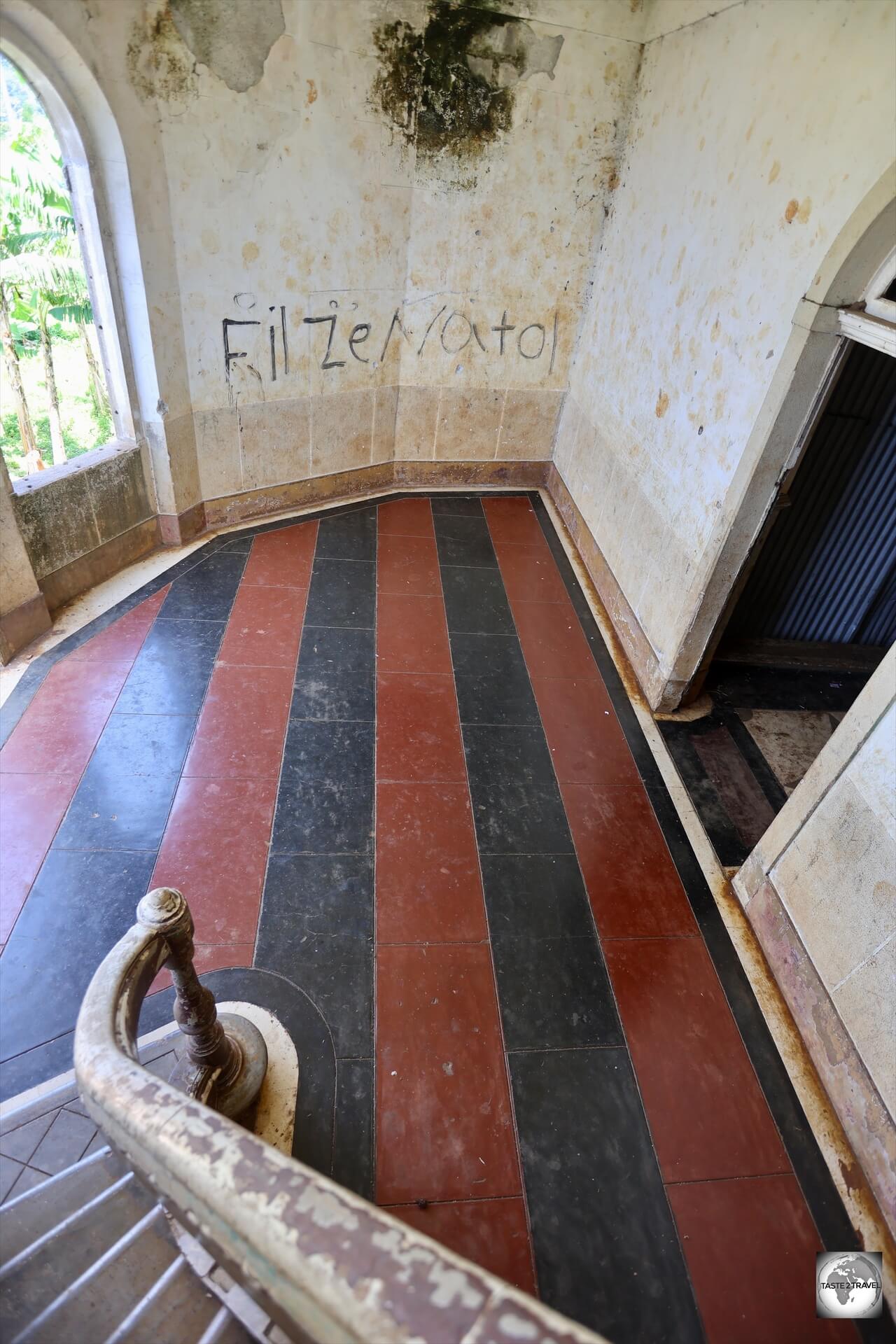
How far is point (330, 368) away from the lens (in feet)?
18.5

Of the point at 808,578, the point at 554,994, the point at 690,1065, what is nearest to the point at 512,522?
the point at 808,578

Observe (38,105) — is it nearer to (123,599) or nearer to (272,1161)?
(123,599)

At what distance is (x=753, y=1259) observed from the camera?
7.47 feet

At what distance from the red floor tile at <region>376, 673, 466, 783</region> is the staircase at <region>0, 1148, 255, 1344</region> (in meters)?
2.19

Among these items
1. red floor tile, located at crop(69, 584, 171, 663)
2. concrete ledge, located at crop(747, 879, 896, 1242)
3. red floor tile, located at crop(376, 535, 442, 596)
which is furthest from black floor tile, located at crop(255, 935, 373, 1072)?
red floor tile, located at crop(376, 535, 442, 596)

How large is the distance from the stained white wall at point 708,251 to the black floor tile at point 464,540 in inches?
36.2

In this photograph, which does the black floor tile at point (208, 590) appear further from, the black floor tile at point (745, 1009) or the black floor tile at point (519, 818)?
the black floor tile at point (745, 1009)

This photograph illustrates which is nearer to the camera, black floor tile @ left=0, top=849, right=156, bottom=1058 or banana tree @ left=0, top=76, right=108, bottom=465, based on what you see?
black floor tile @ left=0, top=849, right=156, bottom=1058

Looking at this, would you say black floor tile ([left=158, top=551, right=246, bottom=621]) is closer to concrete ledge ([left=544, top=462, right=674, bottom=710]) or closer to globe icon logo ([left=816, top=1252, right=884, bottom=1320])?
concrete ledge ([left=544, top=462, right=674, bottom=710])

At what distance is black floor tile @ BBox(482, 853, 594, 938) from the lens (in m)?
3.14

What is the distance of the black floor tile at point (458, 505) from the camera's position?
21.2 ft

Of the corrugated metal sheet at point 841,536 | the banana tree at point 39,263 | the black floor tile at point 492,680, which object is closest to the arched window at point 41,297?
the banana tree at point 39,263

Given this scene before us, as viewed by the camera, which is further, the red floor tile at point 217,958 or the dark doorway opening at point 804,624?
the dark doorway opening at point 804,624

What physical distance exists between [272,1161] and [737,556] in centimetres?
361
